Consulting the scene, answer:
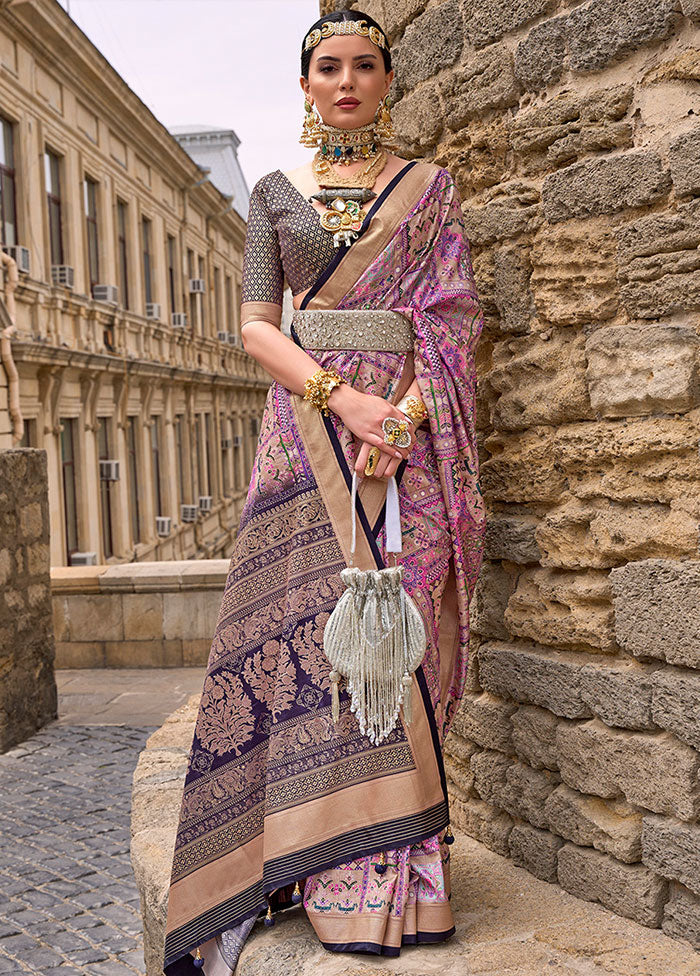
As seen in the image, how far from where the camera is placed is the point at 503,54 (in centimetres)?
273

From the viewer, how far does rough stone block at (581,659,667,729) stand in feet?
7.98

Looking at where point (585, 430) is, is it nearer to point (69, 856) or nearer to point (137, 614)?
point (69, 856)

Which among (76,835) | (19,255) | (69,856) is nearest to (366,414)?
(69,856)

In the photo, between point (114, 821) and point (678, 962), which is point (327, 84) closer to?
point (678, 962)

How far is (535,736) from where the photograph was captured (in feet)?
9.09

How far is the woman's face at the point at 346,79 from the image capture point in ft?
7.95

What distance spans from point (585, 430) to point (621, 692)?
1.98ft

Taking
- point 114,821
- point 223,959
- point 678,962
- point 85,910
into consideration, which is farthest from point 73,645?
point 678,962

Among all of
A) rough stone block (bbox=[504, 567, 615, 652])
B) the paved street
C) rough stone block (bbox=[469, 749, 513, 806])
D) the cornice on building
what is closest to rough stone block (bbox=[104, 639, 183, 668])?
the paved street

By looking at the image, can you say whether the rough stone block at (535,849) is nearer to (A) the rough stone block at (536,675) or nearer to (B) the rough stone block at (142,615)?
(A) the rough stone block at (536,675)

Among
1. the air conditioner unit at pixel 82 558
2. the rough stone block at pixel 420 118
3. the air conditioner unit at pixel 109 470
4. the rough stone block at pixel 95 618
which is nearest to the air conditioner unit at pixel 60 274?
the air conditioner unit at pixel 109 470

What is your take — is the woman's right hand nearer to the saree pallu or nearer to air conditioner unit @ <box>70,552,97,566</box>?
the saree pallu

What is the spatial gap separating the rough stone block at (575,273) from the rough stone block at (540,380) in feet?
0.21

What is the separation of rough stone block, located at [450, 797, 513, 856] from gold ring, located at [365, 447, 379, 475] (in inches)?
43.6
